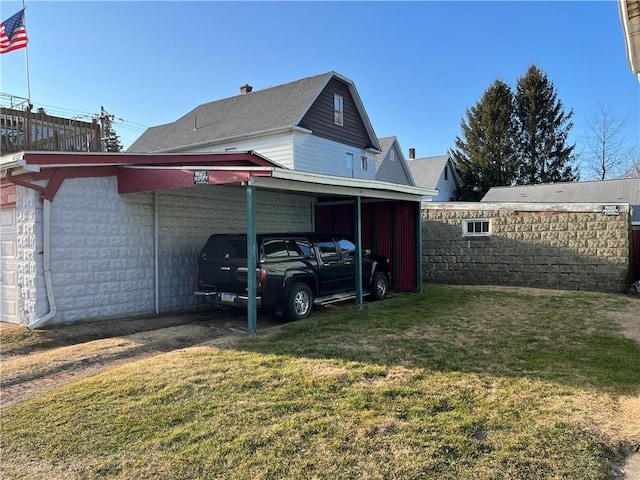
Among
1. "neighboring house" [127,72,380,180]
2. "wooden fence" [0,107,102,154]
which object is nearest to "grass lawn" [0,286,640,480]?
"wooden fence" [0,107,102,154]

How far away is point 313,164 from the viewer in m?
19.1

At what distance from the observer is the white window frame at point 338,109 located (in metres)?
20.5

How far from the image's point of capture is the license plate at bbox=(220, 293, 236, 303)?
27.8 ft

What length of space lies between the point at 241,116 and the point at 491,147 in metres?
22.8

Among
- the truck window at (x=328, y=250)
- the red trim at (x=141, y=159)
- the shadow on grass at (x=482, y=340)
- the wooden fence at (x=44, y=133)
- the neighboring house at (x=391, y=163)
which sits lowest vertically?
the shadow on grass at (x=482, y=340)

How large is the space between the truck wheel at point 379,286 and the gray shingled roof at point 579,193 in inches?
502

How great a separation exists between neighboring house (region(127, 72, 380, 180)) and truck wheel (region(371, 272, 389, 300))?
24.8 ft

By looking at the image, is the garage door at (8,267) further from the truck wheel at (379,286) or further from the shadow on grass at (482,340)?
the truck wheel at (379,286)

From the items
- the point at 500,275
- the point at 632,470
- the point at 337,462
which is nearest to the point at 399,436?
the point at 337,462

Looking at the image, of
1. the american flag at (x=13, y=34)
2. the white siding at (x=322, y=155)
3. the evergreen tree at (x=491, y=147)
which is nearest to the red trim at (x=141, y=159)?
the american flag at (x=13, y=34)

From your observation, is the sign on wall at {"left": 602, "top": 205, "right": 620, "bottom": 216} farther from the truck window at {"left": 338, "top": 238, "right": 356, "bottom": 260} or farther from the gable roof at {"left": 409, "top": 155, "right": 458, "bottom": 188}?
the gable roof at {"left": 409, "top": 155, "right": 458, "bottom": 188}

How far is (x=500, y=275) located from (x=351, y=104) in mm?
11043

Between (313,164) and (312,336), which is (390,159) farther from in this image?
(312,336)

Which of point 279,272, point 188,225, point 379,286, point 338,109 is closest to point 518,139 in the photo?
point 338,109
